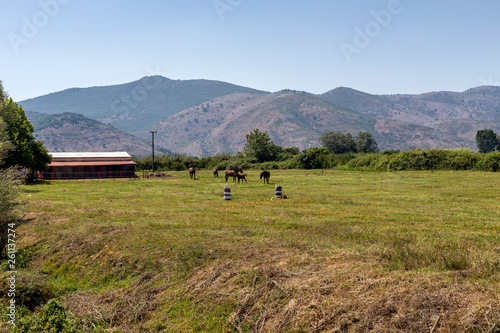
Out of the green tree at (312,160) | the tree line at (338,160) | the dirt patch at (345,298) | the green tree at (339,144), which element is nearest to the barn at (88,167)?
the tree line at (338,160)

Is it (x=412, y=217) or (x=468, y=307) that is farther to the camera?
(x=412, y=217)

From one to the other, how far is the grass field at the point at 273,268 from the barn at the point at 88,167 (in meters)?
44.2

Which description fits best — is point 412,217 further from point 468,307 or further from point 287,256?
point 468,307

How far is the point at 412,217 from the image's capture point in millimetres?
17703

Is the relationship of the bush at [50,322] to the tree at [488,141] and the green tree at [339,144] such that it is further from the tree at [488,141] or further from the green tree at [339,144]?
the tree at [488,141]

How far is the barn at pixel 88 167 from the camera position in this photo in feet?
203

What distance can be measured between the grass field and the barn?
4418 cm

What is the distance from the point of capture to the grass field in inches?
307

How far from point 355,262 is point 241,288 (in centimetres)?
315

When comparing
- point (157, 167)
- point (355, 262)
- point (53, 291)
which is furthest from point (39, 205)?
point (157, 167)

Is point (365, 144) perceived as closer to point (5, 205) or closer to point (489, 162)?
point (489, 162)

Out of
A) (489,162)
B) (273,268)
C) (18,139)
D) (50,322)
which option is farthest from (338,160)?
(50,322)

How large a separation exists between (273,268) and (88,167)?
6144 cm

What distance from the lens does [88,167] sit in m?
64.7
